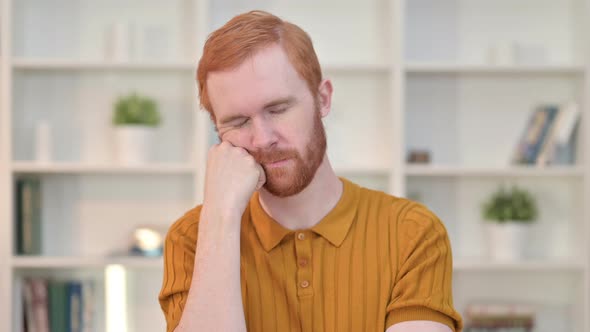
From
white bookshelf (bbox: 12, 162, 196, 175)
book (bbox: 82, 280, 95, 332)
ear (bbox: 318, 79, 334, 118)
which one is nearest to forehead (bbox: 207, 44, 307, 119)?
ear (bbox: 318, 79, 334, 118)

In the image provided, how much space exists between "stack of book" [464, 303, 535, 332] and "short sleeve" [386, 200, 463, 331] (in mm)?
2218

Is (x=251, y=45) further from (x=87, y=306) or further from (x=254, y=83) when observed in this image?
(x=87, y=306)

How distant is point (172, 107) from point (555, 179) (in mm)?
1753

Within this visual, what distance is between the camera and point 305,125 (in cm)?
140

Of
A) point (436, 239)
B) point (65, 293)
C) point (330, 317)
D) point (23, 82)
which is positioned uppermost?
point (23, 82)

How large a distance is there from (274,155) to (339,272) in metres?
0.23

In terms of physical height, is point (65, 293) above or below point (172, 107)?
below

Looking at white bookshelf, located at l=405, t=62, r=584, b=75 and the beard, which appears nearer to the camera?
the beard

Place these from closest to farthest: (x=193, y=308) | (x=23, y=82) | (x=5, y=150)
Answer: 1. (x=193, y=308)
2. (x=5, y=150)
3. (x=23, y=82)

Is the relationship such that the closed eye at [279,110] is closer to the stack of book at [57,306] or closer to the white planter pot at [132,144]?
the white planter pot at [132,144]

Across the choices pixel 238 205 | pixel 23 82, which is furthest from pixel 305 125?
pixel 23 82

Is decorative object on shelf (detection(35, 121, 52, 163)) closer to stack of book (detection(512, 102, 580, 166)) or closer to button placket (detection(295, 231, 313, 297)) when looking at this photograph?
stack of book (detection(512, 102, 580, 166))

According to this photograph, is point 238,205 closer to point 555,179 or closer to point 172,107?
point 172,107

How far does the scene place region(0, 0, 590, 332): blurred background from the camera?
11.6 feet
